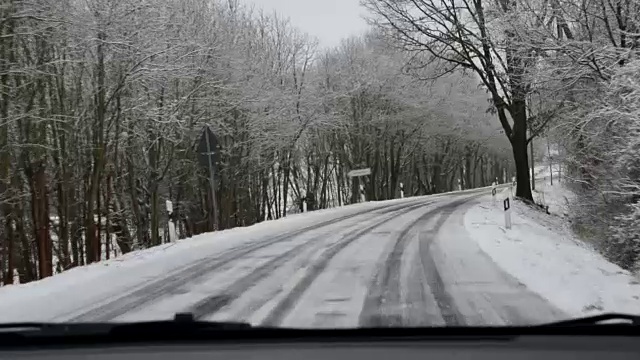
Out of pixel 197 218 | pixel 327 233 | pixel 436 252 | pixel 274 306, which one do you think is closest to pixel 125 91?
pixel 327 233

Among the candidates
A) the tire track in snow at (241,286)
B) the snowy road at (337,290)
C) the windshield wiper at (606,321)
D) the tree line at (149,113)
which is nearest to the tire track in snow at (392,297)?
the snowy road at (337,290)

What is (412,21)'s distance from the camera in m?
23.0

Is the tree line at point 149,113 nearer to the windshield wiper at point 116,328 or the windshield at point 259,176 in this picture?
the windshield at point 259,176

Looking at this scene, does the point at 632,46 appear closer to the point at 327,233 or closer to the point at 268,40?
the point at 327,233

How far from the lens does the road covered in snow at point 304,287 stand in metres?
5.95

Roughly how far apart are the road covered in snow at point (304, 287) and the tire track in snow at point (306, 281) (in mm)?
20

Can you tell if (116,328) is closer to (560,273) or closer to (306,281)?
(306,281)

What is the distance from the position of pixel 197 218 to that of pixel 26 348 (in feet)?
80.3

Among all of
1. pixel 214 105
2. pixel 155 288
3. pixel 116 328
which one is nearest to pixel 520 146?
pixel 214 105

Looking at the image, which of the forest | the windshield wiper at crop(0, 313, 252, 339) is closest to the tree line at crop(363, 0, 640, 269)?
the forest

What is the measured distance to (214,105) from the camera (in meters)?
23.5

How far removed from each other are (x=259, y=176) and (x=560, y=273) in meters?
24.2

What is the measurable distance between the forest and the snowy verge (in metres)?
2.07

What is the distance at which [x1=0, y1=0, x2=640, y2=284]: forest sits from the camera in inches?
539
